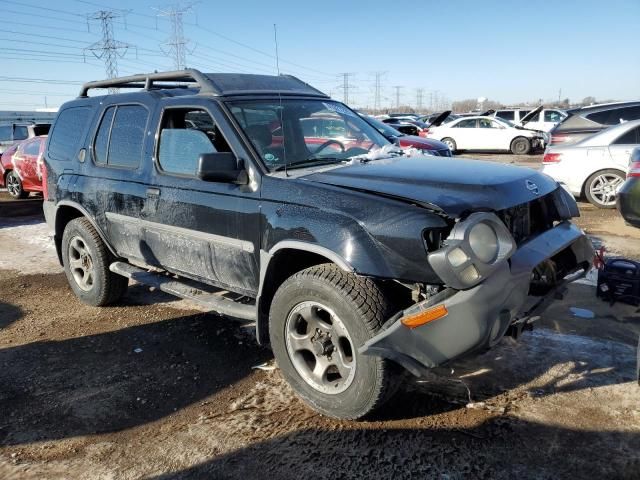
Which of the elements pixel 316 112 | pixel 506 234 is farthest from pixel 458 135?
pixel 506 234

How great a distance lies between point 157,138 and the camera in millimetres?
4215

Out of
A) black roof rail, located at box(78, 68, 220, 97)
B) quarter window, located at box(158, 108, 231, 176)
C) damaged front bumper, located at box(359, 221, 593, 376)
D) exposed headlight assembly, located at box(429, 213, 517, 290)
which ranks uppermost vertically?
black roof rail, located at box(78, 68, 220, 97)

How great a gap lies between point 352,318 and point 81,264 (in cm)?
368

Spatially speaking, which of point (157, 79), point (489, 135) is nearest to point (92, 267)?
point (157, 79)

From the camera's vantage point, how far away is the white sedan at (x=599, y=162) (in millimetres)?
8836

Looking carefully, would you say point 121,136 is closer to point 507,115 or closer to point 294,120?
point 294,120

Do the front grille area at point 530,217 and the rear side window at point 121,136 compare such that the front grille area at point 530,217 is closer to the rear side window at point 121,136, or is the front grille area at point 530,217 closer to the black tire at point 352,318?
the black tire at point 352,318

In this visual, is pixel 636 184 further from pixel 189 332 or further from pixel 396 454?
pixel 189 332

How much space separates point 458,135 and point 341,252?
19.9 meters

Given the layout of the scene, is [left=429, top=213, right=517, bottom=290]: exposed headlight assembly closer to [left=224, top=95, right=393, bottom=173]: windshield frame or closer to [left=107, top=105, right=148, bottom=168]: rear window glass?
[left=224, top=95, right=393, bottom=173]: windshield frame

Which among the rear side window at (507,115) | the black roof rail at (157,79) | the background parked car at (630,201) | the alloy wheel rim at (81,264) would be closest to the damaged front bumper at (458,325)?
the background parked car at (630,201)

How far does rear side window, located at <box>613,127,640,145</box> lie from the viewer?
8.77 m

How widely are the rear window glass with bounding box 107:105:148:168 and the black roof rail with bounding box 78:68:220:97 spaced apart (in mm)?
297

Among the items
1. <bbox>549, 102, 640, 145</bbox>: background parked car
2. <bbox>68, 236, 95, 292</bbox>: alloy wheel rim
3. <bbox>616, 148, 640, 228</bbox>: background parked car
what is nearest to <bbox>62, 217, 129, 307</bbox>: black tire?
<bbox>68, 236, 95, 292</bbox>: alloy wheel rim
